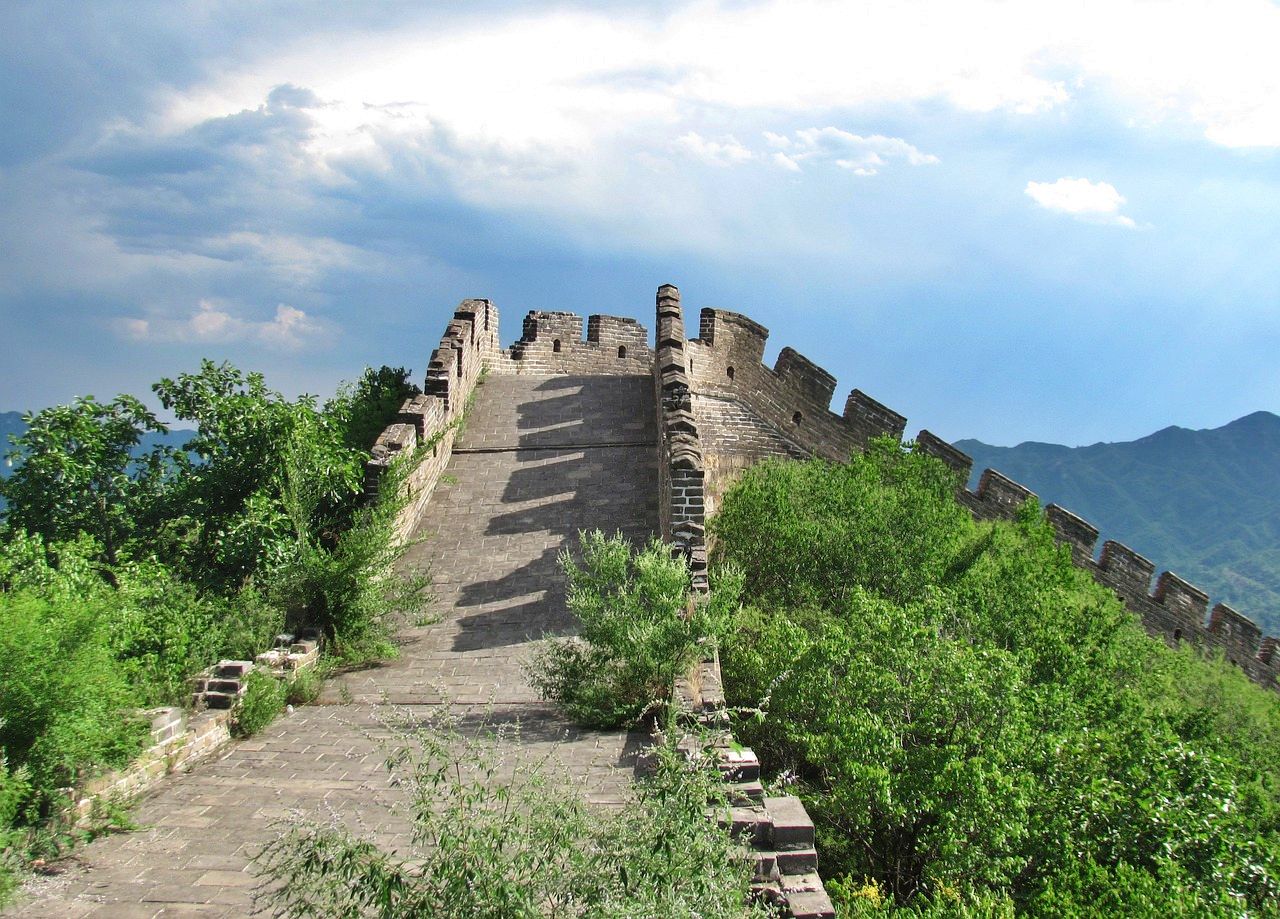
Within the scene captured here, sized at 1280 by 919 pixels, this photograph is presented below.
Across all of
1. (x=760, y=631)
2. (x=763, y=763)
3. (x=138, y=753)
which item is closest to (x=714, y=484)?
(x=760, y=631)

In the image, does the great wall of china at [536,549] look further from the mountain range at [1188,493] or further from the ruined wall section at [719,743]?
the mountain range at [1188,493]

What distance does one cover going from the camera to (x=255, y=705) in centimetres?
793

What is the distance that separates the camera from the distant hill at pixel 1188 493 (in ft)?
285

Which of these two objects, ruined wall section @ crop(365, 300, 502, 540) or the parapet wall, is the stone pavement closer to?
ruined wall section @ crop(365, 300, 502, 540)

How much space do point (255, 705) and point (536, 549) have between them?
402cm

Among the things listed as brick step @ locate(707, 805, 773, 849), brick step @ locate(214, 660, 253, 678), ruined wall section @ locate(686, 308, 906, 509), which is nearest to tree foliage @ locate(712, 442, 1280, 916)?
brick step @ locate(707, 805, 773, 849)

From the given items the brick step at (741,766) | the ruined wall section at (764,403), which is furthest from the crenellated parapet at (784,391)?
the brick step at (741,766)

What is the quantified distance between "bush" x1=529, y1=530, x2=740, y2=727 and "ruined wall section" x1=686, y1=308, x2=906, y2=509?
27.4ft

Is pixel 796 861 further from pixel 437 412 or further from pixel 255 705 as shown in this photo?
pixel 437 412

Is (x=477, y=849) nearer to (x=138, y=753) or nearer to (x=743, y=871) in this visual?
(x=743, y=871)

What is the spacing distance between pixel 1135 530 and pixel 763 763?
103m

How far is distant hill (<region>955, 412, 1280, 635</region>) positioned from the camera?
285ft

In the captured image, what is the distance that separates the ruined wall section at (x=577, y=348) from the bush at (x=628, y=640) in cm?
1038

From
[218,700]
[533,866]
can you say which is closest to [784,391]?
[218,700]
